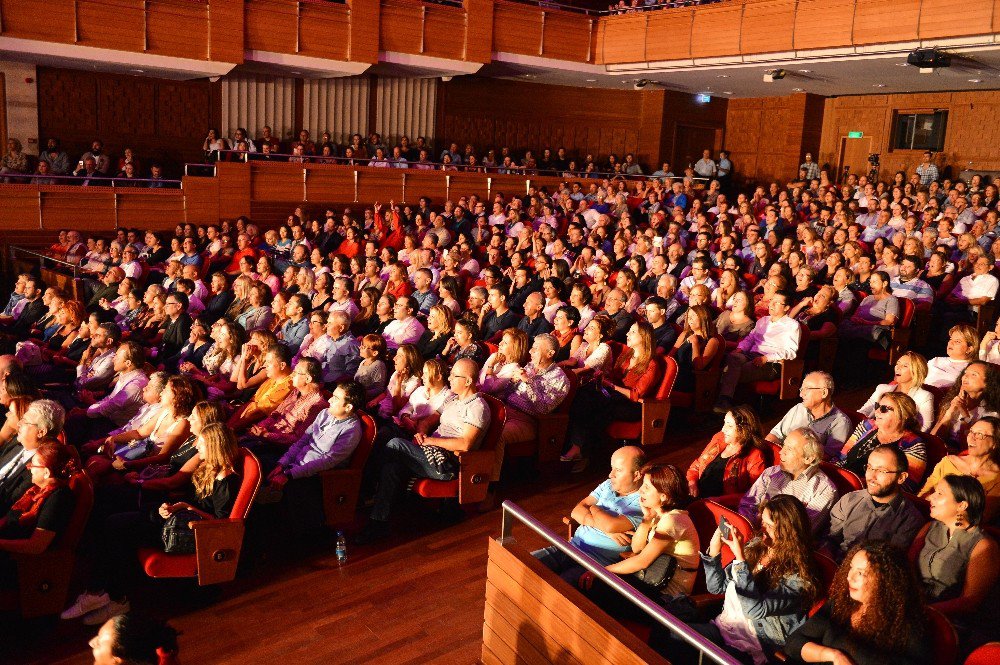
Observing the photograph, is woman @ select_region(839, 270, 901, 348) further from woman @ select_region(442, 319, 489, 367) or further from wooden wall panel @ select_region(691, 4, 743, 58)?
wooden wall panel @ select_region(691, 4, 743, 58)

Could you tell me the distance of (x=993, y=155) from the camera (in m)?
9.84

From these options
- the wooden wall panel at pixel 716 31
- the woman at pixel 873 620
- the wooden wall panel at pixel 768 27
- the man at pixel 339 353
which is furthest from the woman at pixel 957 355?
the wooden wall panel at pixel 716 31

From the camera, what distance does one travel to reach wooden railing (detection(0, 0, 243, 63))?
26.3 ft

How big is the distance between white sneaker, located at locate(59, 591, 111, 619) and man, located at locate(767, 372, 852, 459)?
95.2 inches

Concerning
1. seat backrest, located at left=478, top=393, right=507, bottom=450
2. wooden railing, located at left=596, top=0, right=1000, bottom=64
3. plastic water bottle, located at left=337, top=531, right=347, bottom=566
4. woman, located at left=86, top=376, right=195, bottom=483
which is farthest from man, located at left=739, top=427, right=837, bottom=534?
wooden railing, located at left=596, top=0, right=1000, bottom=64

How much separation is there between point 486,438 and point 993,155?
9211mm

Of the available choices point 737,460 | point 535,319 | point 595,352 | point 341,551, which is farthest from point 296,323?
point 737,460

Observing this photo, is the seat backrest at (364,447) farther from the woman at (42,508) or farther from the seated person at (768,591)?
the seated person at (768,591)

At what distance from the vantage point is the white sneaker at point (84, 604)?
2660 mm

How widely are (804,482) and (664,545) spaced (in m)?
0.61

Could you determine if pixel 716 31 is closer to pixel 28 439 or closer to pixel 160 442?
pixel 160 442

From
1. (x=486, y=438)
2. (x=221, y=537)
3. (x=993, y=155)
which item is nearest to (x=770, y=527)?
(x=486, y=438)

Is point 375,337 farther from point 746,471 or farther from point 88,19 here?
point 88,19

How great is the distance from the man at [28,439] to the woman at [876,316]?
426 cm
